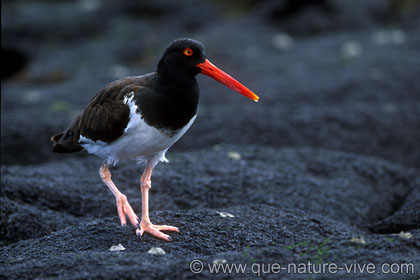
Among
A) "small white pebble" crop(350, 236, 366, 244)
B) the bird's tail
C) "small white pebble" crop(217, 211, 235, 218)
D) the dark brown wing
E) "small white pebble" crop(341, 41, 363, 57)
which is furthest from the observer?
"small white pebble" crop(341, 41, 363, 57)

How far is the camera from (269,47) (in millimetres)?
15031

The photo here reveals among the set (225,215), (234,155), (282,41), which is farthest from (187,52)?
(282,41)

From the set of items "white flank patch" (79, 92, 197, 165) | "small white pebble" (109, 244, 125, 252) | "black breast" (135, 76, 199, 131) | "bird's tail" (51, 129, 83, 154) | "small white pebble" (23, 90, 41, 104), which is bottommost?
"small white pebble" (109, 244, 125, 252)

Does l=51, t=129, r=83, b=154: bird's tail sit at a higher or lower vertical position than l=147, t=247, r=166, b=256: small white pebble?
higher

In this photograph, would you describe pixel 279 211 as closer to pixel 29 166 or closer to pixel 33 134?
pixel 29 166

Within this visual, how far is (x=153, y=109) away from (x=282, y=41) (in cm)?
1129

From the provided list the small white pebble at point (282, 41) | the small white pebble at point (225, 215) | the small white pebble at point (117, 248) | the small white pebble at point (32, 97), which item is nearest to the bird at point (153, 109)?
the small white pebble at point (117, 248)

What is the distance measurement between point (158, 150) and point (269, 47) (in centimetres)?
1059

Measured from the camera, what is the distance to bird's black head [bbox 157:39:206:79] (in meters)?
4.90

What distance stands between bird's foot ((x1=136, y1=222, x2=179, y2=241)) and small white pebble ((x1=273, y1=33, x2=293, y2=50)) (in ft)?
35.2

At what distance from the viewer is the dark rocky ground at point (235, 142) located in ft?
15.9

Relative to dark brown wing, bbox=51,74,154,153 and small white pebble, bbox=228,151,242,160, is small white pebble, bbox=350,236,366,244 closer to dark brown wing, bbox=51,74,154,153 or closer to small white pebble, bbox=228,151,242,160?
dark brown wing, bbox=51,74,154,153

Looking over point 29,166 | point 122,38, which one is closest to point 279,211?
point 29,166

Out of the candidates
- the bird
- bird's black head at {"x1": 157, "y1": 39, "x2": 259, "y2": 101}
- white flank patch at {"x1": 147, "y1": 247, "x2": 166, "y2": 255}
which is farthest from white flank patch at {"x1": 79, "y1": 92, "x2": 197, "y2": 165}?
white flank patch at {"x1": 147, "y1": 247, "x2": 166, "y2": 255}
